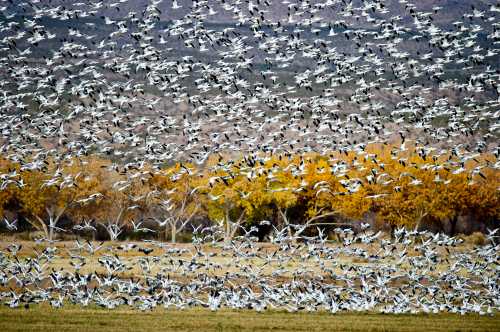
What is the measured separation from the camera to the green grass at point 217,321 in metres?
35.2

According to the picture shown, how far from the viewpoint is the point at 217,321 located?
124 ft

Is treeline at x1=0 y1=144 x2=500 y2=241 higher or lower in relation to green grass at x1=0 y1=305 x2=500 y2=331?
lower

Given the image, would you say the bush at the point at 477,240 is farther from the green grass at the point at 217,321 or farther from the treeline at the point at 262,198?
the green grass at the point at 217,321

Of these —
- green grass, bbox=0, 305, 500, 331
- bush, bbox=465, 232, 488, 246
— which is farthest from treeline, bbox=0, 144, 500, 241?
green grass, bbox=0, 305, 500, 331

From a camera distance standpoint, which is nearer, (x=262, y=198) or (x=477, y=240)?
(x=477, y=240)

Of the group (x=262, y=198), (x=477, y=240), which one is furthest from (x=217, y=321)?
(x=262, y=198)

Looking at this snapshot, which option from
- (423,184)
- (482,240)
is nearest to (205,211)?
(423,184)

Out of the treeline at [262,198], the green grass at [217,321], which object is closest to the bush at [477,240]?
the treeline at [262,198]

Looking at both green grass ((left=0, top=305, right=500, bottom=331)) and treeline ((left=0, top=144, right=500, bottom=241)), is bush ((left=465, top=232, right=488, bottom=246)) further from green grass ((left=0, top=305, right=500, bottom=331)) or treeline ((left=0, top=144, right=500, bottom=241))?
green grass ((left=0, top=305, right=500, bottom=331))

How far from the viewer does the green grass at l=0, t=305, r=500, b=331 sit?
3519 centimetres

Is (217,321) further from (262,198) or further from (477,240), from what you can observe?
(262,198)

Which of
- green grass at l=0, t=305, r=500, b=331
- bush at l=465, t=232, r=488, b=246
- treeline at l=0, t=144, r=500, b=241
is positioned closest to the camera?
green grass at l=0, t=305, r=500, b=331

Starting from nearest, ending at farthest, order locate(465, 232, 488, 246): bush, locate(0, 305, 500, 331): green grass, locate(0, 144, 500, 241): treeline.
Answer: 1. locate(0, 305, 500, 331): green grass
2. locate(465, 232, 488, 246): bush
3. locate(0, 144, 500, 241): treeline

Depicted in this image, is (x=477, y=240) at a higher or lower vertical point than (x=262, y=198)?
lower
